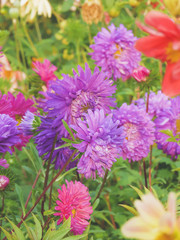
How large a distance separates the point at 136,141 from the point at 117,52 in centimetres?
25

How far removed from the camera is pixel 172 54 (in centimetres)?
32

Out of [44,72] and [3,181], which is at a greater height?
[44,72]

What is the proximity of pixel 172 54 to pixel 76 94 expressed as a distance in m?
0.23

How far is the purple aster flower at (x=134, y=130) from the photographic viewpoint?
2.23 feet

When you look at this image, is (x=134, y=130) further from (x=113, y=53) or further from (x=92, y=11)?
(x=92, y=11)

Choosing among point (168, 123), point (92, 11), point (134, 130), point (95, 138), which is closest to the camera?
point (95, 138)

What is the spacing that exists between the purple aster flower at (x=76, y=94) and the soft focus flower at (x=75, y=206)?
11cm

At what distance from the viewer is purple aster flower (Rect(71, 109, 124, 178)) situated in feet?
1.66

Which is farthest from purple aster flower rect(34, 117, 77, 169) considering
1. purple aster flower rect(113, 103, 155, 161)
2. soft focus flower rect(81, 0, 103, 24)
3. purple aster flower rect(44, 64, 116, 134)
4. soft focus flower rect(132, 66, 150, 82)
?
soft focus flower rect(81, 0, 103, 24)

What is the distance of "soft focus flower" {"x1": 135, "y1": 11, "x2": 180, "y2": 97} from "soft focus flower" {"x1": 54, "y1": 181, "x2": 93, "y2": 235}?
0.30 metres

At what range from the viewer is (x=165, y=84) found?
12.3 inches

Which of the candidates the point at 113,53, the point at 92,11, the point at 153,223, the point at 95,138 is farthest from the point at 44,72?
the point at 153,223

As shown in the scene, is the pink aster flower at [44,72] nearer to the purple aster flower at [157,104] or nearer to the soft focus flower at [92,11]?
the purple aster flower at [157,104]

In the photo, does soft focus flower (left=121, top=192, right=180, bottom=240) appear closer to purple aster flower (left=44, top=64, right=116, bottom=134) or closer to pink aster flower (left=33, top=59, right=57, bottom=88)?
purple aster flower (left=44, top=64, right=116, bottom=134)
